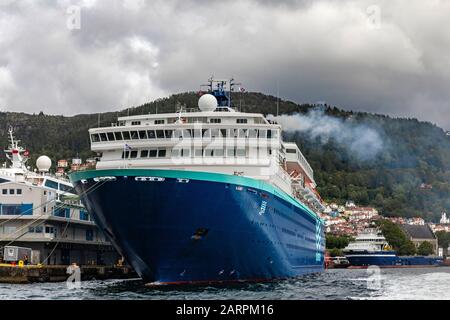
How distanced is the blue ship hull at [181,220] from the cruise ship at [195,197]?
5 centimetres

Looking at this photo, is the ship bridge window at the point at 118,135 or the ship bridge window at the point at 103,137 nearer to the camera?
the ship bridge window at the point at 118,135

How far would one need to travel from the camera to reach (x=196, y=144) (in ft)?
129

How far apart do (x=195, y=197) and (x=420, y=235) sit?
156 metres

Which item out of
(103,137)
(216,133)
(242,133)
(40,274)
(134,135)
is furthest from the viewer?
(40,274)

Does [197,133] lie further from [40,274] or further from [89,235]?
[89,235]

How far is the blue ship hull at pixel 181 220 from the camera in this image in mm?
32719

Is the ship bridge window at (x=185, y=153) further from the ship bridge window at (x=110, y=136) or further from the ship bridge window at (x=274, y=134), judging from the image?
the ship bridge window at (x=274, y=134)

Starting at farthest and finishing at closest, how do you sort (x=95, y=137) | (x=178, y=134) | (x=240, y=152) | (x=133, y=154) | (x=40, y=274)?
(x=40, y=274), (x=95, y=137), (x=133, y=154), (x=178, y=134), (x=240, y=152)

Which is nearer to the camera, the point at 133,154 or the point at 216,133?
the point at 133,154

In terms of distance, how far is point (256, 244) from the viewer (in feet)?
120

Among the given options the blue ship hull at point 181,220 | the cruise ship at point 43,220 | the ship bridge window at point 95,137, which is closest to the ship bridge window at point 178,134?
the ship bridge window at point 95,137

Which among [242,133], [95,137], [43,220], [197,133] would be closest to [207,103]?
[242,133]

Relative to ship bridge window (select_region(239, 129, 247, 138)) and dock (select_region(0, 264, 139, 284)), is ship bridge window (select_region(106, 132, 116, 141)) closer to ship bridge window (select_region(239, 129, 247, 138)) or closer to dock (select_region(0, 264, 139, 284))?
ship bridge window (select_region(239, 129, 247, 138))
